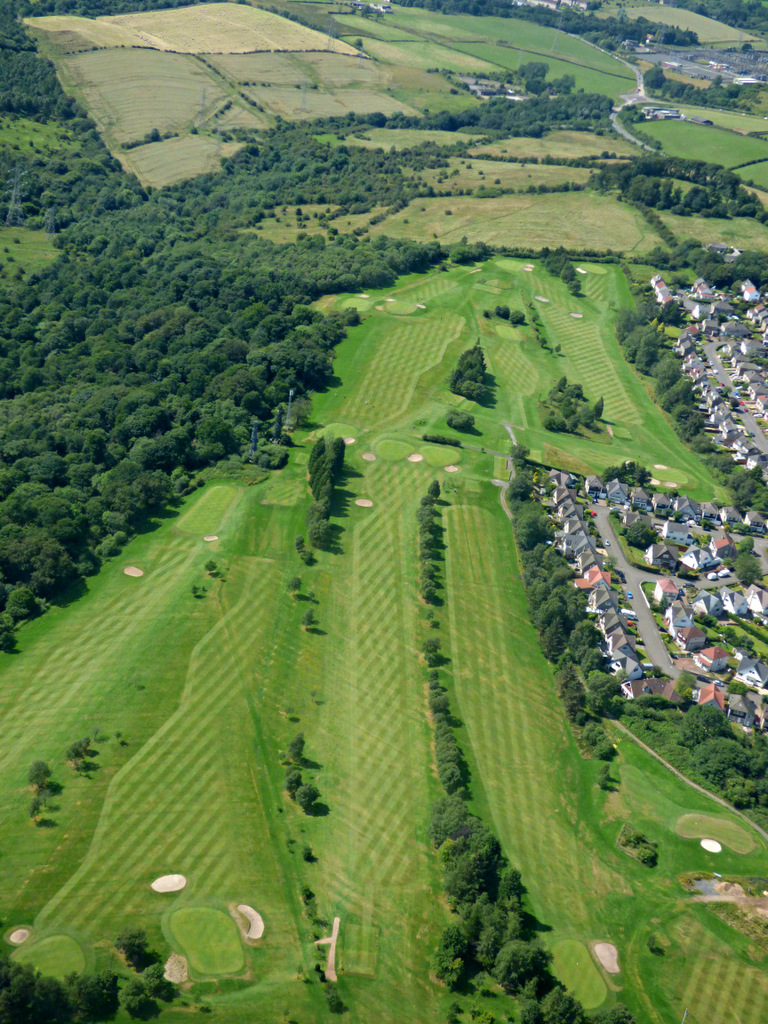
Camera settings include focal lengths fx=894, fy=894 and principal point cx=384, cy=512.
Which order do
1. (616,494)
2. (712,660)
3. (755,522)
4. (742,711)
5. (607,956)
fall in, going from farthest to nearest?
(616,494) → (755,522) → (712,660) → (742,711) → (607,956)

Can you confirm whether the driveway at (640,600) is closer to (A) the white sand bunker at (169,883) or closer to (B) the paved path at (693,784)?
(B) the paved path at (693,784)

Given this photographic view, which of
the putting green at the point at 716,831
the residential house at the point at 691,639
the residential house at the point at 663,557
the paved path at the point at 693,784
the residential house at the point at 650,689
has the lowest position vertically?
the putting green at the point at 716,831

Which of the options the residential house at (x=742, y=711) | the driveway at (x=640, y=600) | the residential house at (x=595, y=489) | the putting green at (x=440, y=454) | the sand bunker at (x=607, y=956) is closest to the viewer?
the sand bunker at (x=607, y=956)

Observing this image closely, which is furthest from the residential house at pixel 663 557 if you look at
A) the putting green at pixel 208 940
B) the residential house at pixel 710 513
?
the putting green at pixel 208 940

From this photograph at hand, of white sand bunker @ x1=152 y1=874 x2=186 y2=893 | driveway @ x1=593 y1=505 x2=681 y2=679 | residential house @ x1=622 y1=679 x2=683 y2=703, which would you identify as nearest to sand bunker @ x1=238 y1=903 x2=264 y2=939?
white sand bunker @ x1=152 y1=874 x2=186 y2=893

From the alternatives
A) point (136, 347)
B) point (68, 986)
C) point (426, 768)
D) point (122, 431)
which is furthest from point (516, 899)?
point (136, 347)

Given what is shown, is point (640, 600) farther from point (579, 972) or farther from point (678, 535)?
point (579, 972)

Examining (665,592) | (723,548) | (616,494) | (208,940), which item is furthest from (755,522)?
(208,940)
